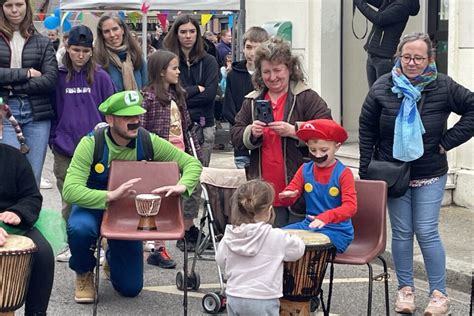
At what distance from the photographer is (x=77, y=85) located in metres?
7.27

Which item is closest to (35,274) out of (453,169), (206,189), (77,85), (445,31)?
(206,189)

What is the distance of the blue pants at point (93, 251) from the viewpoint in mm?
6152

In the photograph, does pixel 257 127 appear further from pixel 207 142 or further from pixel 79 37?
pixel 207 142

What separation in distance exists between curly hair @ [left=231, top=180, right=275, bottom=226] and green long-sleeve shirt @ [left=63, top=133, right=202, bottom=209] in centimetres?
137

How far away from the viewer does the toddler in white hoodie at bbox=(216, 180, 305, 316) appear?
477 cm

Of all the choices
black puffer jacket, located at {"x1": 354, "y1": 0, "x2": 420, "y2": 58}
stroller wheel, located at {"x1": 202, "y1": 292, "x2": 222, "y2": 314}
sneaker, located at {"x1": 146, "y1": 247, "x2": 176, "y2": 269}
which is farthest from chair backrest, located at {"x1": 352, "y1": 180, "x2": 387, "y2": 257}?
black puffer jacket, located at {"x1": 354, "y1": 0, "x2": 420, "y2": 58}

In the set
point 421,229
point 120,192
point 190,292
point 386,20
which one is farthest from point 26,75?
point 386,20

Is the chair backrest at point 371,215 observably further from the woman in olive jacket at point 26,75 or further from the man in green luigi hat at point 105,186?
the woman in olive jacket at point 26,75

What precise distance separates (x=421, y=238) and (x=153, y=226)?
1784mm

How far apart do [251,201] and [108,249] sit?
7.09ft

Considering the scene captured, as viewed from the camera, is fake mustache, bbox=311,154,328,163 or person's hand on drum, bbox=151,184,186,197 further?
person's hand on drum, bbox=151,184,186,197

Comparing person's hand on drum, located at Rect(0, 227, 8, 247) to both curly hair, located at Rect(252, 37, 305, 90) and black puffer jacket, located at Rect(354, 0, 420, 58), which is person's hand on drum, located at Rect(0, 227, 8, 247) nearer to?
curly hair, located at Rect(252, 37, 305, 90)

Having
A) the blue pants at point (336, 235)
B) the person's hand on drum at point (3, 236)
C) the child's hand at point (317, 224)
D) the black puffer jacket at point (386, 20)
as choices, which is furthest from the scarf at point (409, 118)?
the black puffer jacket at point (386, 20)

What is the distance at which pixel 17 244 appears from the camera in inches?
194
